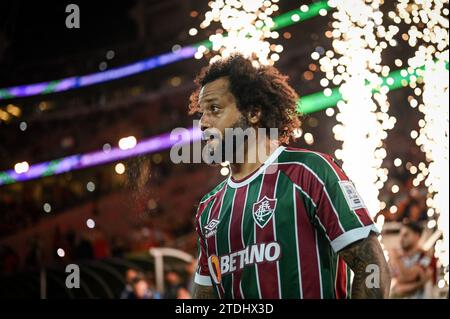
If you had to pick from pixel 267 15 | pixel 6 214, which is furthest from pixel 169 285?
pixel 267 15

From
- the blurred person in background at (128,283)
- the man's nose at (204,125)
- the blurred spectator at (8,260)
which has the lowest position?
the blurred person in background at (128,283)

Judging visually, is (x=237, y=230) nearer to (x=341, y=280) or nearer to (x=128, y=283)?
(x=341, y=280)

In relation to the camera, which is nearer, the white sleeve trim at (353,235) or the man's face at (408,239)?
the white sleeve trim at (353,235)

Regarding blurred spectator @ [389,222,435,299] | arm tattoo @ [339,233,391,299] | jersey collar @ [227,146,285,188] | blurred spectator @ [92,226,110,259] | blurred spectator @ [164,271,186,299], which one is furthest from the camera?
blurred spectator @ [92,226,110,259]

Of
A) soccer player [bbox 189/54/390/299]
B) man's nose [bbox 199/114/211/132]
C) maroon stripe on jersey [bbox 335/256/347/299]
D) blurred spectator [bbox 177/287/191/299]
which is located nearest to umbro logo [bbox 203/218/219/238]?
soccer player [bbox 189/54/390/299]

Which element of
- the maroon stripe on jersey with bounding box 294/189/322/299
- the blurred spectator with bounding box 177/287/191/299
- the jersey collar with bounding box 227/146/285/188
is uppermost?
the jersey collar with bounding box 227/146/285/188

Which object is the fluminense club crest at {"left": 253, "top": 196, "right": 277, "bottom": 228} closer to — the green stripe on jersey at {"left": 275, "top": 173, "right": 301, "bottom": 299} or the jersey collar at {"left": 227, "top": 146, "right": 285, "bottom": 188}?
the green stripe on jersey at {"left": 275, "top": 173, "right": 301, "bottom": 299}

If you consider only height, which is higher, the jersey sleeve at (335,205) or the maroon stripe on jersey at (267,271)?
the jersey sleeve at (335,205)

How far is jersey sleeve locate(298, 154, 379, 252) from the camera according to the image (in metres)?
2.26

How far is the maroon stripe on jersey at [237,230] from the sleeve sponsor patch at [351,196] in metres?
0.44

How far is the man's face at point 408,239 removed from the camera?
6590mm

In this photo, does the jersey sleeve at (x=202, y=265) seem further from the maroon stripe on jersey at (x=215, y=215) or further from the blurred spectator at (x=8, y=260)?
the blurred spectator at (x=8, y=260)

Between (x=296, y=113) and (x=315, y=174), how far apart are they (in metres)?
0.61

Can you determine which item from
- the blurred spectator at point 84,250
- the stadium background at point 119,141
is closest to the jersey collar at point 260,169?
the stadium background at point 119,141
